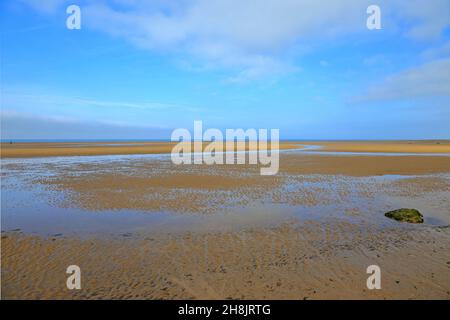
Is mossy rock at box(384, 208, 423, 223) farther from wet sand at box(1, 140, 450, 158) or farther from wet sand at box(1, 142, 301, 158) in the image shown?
wet sand at box(1, 140, 450, 158)

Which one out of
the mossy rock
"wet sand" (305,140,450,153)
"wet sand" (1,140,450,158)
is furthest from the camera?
"wet sand" (305,140,450,153)

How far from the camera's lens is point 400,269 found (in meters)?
5.51

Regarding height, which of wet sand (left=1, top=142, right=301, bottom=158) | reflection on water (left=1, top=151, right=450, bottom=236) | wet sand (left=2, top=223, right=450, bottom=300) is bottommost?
wet sand (left=2, top=223, right=450, bottom=300)

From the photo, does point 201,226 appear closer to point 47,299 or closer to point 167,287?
point 167,287

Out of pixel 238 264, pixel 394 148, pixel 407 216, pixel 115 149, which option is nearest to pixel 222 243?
pixel 238 264

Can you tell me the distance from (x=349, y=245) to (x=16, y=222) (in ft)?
33.4

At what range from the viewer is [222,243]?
6.95m

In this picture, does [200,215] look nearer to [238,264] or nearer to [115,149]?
[238,264]

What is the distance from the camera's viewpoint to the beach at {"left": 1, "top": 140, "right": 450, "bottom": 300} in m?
4.89

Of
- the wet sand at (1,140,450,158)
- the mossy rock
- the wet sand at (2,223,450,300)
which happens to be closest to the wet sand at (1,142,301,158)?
the wet sand at (1,140,450,158)

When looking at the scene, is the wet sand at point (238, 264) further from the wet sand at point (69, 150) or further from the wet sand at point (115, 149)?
the wet sand at point (115, 149)

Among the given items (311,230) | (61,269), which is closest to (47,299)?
(61,269)

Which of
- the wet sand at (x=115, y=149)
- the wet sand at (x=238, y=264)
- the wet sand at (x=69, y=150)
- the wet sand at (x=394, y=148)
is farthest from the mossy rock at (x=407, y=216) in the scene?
the wet sand at (x=394, y=148)
